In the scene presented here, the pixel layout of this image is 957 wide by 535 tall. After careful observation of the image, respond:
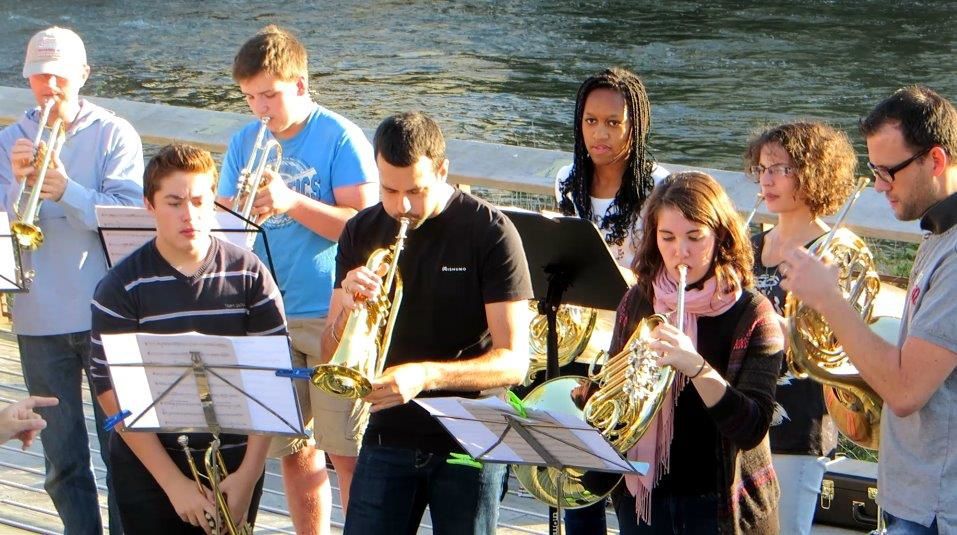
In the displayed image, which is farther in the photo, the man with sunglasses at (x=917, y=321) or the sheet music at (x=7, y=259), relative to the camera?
the sheet music at (x=7, y=259)

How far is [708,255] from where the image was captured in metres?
3.49

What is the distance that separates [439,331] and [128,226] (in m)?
1.10

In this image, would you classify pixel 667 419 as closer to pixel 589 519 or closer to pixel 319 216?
pixel 589 519

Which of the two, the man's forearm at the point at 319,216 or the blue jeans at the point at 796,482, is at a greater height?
the man's forearm at the point at 319,216

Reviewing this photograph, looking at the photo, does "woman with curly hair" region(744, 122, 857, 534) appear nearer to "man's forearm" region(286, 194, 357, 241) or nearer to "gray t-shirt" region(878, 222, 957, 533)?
"gray t-shirt" region(878, 222, 957, 533)

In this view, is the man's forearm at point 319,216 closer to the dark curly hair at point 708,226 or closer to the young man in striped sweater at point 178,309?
the young man in striped sweater at point 178,309

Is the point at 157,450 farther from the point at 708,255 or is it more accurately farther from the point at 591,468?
the point at 708,255

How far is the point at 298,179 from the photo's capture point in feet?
15.3

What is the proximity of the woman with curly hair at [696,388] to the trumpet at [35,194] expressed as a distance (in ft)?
6.82

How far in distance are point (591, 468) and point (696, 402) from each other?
0.37 metres

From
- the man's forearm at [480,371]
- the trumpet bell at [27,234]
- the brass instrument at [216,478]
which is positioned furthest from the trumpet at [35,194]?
the man's forearm at [480,371]

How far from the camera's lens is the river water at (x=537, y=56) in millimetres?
14281

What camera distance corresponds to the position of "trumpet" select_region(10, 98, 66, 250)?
4.45 metres

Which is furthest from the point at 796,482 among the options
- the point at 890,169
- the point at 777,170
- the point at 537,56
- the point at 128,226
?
the point at 537,56
